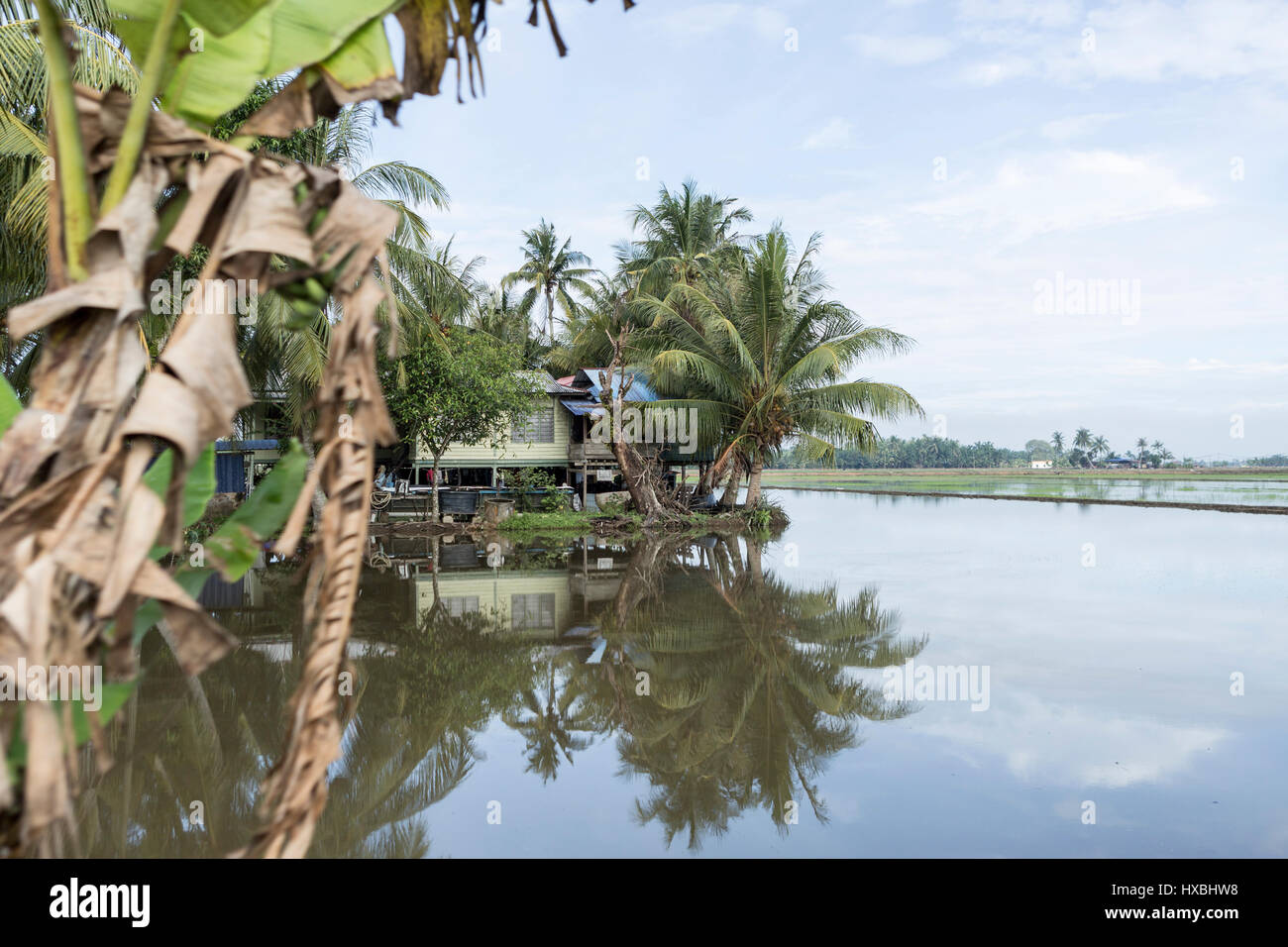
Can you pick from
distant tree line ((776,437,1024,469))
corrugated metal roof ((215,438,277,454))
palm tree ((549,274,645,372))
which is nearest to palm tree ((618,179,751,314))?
palm tree ((549,274,645,372))

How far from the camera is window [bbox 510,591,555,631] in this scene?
30.5ft

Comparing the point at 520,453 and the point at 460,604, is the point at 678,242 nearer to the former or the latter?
the point at 520,453

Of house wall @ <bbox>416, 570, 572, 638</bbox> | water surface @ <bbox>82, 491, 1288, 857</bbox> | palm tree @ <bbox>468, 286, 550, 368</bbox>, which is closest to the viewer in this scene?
water surface @ <bbox>82, 491, 1288, 857</bbox>

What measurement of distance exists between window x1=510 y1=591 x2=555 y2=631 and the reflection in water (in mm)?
42

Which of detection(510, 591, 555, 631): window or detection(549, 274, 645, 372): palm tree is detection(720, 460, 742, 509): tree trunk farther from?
detection(510, 591, 555, 631): window

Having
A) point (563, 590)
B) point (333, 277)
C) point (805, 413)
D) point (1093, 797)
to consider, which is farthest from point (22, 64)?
point (805, 413)

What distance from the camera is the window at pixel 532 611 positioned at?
9297 mm

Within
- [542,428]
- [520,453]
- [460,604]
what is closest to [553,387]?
[542,428]

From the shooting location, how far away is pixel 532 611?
1008 centimetres

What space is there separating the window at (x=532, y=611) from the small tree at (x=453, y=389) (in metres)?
8.30

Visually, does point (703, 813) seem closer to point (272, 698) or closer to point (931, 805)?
point (931, 805)

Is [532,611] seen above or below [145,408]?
below

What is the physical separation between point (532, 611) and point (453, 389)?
10083 millimetres

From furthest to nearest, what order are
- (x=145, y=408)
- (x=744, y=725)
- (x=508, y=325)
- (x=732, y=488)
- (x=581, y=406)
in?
(x=508, y=325), (x=732, y=488), (x=581, y=406), (x=744, y=725), (x=145, y=408)
